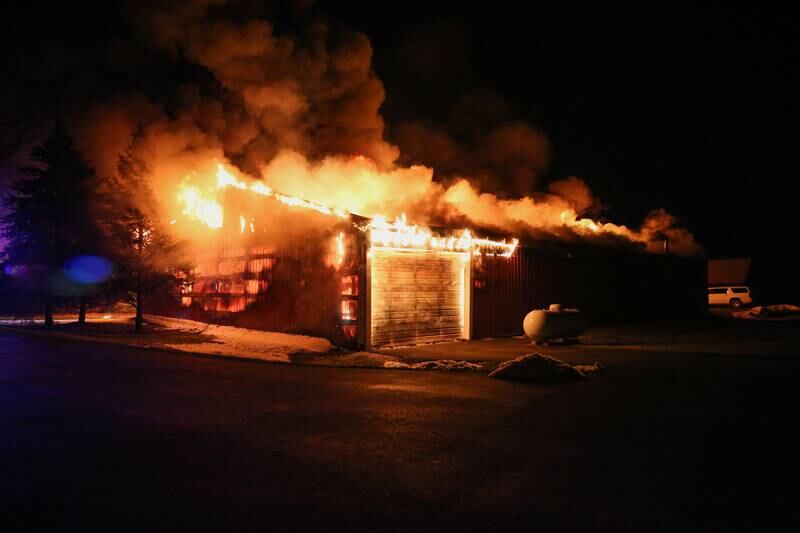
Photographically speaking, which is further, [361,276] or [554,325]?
[554,325]

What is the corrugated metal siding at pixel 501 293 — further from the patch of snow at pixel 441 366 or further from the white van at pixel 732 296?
the white van at pixel 732 296

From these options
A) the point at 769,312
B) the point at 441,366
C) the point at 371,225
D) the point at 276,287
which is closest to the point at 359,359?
the point at 441,366

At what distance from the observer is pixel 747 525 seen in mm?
3930

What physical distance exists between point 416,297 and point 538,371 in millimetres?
6804

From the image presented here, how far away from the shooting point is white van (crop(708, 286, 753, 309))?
4244 centimetres

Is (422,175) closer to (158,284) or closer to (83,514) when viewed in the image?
(158,284)

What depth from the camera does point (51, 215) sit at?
22938 mm

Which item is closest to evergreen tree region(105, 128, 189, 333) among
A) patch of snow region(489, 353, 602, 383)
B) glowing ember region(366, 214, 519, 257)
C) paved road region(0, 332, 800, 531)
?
glowing ember region(366, 214, 519, 257)

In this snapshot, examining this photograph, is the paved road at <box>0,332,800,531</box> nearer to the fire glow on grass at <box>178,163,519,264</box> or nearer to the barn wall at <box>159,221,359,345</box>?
the barn wall at <box>159,221,359,345</box>

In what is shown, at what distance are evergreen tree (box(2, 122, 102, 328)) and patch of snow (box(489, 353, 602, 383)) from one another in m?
18.6

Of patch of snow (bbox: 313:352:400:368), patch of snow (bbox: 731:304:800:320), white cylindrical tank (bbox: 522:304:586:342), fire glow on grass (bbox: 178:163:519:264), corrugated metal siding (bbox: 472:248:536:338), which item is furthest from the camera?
patch of snow (bbox: 731:304:800:320)

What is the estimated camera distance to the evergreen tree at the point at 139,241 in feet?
64.0

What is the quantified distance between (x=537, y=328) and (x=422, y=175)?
10.1m

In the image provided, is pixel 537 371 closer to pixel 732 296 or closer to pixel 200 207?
pixel 200 207
